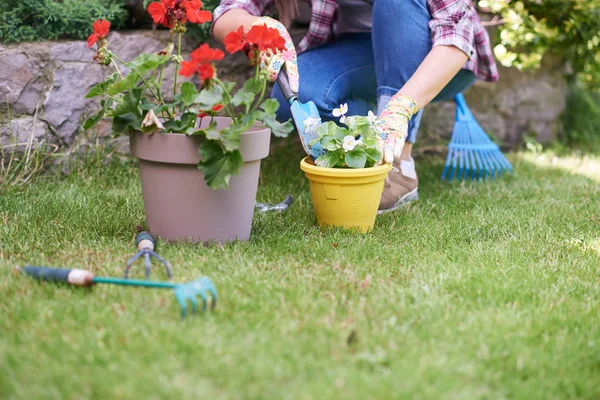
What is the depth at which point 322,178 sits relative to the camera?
5.69ft

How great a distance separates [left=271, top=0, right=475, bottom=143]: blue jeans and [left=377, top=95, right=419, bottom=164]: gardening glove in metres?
0.21

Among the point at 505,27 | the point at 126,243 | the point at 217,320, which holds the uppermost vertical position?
the point at 505,27

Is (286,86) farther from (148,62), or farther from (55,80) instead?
(55,80)

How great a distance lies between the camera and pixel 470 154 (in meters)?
2.71

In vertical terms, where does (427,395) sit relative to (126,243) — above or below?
above

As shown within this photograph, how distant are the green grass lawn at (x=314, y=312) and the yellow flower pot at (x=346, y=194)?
0.06m

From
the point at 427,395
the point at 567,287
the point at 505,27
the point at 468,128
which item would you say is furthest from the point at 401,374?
the point at 505,27

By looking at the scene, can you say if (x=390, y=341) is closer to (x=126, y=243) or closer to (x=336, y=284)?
(x=336, y=284)

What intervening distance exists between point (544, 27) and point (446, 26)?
1164 mm

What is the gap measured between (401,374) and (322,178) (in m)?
0.77

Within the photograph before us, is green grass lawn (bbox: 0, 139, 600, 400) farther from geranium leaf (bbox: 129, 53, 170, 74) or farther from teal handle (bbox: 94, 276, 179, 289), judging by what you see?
geranium leaf (bbox: 129, 53, 170, 74)

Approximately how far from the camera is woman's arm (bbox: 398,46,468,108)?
1.89m

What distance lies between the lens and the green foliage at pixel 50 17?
7.14 ft

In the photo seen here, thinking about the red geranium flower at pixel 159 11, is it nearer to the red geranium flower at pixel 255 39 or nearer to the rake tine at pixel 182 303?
the red geranium flower at pixel 255 39
